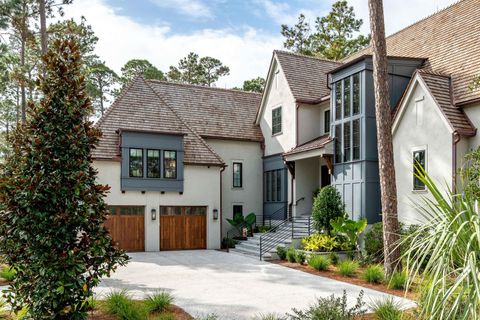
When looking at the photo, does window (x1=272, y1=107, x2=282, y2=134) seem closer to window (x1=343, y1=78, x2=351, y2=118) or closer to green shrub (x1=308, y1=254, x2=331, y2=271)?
window (x1=343, y1=78, x2=351, y2=118)

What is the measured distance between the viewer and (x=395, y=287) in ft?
34.7

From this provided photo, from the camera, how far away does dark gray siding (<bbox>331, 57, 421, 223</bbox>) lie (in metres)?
15.9

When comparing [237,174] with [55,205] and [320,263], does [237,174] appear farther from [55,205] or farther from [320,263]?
[55,205]

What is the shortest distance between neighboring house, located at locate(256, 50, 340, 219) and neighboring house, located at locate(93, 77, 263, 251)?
1.35 meters

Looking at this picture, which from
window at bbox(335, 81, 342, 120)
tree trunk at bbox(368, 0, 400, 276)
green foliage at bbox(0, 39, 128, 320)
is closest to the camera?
green foliage at bbox(0, 39, 128, 320)

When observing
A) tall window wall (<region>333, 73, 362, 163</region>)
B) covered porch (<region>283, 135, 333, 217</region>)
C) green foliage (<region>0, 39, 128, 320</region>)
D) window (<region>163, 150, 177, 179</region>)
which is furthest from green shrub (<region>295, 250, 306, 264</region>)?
green foliage (<region>0, 39, 128, 320</region>)

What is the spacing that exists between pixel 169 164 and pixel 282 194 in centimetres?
589

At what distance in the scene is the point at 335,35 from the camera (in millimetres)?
35625

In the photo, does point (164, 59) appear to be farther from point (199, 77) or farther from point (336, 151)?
point (336, 151)

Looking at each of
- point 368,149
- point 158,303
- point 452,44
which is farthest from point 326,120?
point 158,303

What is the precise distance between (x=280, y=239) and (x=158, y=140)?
7.08 meters

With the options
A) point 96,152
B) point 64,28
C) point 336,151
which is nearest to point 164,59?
point 64,28

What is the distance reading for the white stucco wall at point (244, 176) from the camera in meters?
22.6

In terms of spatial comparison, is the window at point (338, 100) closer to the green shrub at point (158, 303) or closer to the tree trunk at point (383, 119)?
the tree trunk at point (383, 119)
